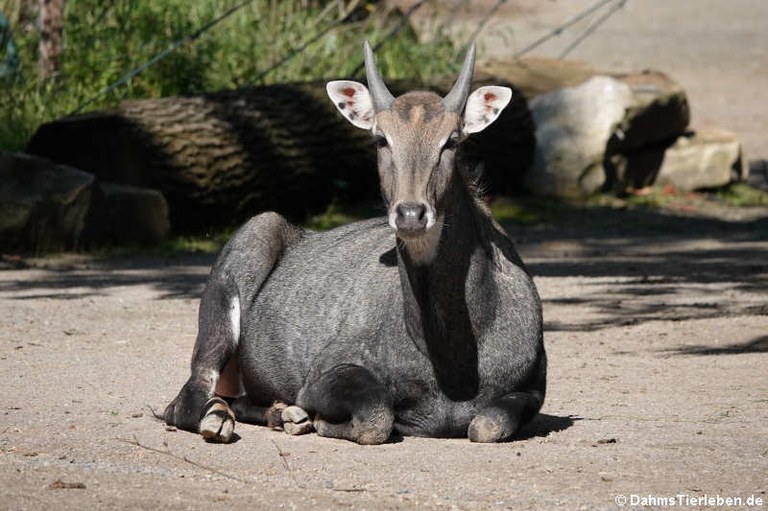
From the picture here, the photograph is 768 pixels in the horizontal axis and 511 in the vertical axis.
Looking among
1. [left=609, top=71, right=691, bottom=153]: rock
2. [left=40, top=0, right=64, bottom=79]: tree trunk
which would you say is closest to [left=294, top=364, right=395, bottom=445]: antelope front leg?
[left=40, top=0, right=64, bottom=79]: tree trunk

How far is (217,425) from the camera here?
19.2 ft

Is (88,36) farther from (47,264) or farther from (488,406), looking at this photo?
(488,406)

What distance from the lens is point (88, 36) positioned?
15438 mm

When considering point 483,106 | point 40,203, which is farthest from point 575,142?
point 483,106

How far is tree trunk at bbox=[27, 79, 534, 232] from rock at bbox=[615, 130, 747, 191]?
3.10m

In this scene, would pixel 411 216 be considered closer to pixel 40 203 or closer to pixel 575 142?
pixel 40 203

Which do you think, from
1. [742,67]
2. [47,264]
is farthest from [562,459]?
[742,67]

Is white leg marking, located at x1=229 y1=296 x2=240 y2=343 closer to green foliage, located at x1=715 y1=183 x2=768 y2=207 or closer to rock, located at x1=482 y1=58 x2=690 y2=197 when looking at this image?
rock, located at x1=482 y1=58 x2=690 y2=197

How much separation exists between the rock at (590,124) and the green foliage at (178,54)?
1487mm

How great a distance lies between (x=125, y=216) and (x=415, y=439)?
6.76 metres

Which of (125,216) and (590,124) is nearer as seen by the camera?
(125,216)

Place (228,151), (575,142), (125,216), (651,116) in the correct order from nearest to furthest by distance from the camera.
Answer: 1. (125,216)
2. (228,151)
3. (575,142)
4. (651,116)

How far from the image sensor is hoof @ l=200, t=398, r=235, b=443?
5844 millimetres

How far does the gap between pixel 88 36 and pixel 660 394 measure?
32.6 ft
